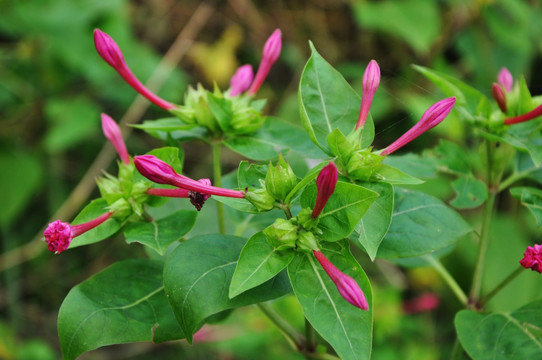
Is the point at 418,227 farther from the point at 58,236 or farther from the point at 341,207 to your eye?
the point at 58,236

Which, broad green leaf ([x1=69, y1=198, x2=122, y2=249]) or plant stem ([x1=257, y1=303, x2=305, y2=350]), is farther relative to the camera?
plant stem ([x1=257, y1=303, x2=305, y2=350])

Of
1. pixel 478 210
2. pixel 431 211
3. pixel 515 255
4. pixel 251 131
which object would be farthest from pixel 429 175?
pixel 478 210

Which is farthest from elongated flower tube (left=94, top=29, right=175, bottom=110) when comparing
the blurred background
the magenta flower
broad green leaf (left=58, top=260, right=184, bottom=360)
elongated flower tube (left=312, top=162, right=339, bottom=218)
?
the blurred background

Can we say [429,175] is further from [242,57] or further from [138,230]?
[242,57]

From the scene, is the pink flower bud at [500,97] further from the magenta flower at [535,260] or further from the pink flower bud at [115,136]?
the pink flower bud at [115,136]

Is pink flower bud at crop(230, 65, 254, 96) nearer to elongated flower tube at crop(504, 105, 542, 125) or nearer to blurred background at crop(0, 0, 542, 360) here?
elongated flower tube at crop(504, 105, 542, 125)

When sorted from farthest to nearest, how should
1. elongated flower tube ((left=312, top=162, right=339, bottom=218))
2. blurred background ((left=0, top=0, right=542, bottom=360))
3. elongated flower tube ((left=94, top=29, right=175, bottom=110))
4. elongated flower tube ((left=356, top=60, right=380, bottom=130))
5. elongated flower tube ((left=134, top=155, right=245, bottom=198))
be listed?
blurred background ((left=0, top=0, right=542, bottom=360))
elongated flower tube ((left=94, top=29, right=175, bottom=110))
elongated flower tube ((left=356, top=60, right=380, bottom=130))
elongated flower tube ((left=134, top=155, right=245, bottom=198))
elongated flower tube ((left=312, top=162, right=339, bottom=218))

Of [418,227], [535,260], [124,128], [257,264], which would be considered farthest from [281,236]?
[124,128]
